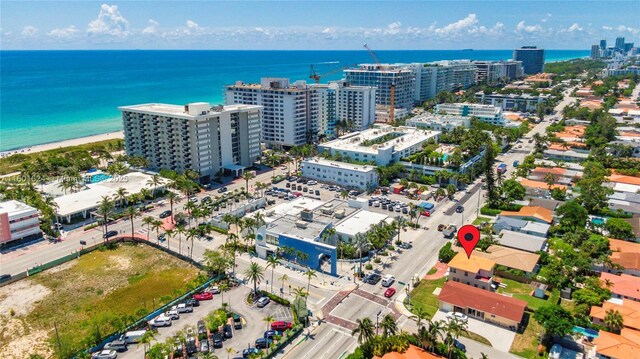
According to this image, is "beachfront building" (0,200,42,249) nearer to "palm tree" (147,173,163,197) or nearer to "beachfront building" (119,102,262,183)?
"palm tree" (147,173,163,197)

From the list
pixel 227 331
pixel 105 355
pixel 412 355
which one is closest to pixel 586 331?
pixel 412 355

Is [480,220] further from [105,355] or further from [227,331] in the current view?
[105,355]

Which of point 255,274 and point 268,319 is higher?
point 255,274

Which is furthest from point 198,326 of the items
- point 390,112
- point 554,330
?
point 390,112

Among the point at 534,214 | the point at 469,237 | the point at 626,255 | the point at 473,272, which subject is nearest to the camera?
the point at 469,237

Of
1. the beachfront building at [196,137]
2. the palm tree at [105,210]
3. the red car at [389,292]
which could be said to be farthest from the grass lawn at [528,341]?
the beachfront building at [196,137]

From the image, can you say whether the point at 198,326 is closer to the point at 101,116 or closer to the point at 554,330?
the point at 554,330

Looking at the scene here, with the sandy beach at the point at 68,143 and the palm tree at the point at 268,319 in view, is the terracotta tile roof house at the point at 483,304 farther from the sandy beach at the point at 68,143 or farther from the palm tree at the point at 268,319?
the sandy beach at the point at 68,143
